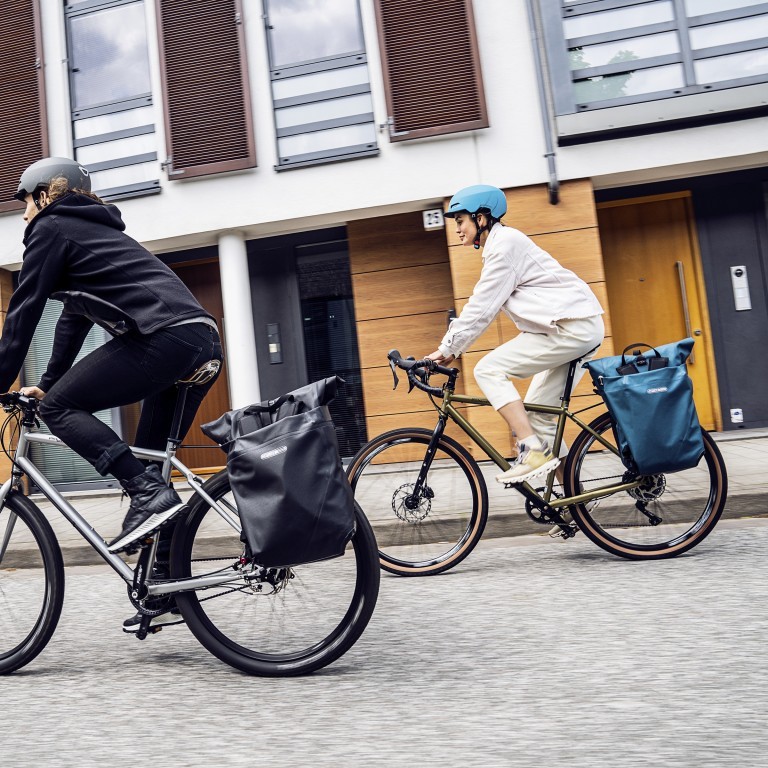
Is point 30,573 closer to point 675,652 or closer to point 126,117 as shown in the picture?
point 675,652

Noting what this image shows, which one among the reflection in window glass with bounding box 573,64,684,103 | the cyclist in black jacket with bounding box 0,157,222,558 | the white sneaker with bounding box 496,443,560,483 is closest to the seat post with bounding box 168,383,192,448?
the cyclist in black jacket with bounding box 0,157,222,558

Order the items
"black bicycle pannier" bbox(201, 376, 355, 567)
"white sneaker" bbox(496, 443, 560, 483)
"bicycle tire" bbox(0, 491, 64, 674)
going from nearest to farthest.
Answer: "black bicycle pannier" bbox(201, 376, 355, 567) < "bicycle tire" bbox(0, 491, 64, 674) < "white sneaker" bbox(496, 443, 560, 483)

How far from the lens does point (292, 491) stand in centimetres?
277

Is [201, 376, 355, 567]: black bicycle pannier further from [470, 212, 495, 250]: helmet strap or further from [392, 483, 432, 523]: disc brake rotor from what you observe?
[470, 212, 495, 250]: helmet strap

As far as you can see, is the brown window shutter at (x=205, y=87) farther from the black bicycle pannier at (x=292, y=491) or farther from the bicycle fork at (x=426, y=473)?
the black bicycle pannier at (x=292, y=491)

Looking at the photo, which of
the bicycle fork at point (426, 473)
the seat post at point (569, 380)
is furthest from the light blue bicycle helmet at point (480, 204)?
the bicycle fork at point (426, 473)

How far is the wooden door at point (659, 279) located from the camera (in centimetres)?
1041

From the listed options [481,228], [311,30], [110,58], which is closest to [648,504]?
[481,228]

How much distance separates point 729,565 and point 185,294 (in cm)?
287

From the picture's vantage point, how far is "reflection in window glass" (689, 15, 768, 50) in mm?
9406

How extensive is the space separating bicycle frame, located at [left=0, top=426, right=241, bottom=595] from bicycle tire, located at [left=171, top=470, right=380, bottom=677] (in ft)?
0.11

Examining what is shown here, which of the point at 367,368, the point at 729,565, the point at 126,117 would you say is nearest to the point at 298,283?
the point at 367,368

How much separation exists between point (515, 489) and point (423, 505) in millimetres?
500

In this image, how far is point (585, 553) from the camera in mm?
4746
